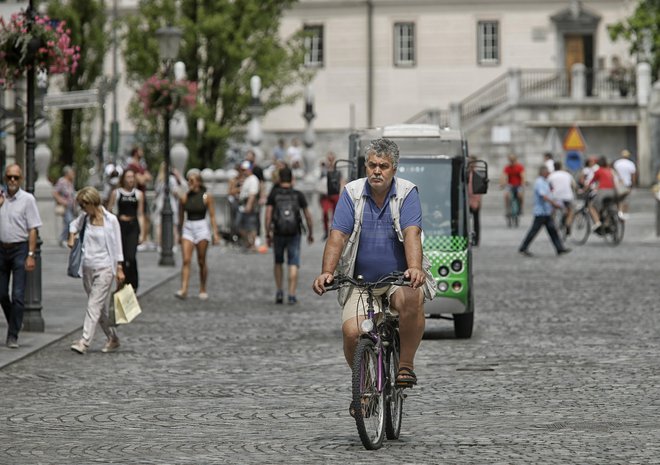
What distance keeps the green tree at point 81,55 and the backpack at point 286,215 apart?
1026 inches

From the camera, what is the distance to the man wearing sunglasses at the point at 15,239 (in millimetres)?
16672

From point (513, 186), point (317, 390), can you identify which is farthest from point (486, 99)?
point (317, 390)

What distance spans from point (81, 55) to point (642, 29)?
20776 millimetres

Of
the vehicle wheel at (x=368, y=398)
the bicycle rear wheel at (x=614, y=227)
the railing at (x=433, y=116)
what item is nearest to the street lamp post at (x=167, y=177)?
the bicycle rear wheel at (x=614, y=227)

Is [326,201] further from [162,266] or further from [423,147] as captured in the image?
[423,147]

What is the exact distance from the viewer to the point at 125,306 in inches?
649

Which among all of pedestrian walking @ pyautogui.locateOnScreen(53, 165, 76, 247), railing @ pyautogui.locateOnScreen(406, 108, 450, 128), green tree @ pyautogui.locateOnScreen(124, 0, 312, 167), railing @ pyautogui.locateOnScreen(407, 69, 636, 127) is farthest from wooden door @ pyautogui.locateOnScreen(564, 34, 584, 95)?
pedestrian walking @ pyautogui.locateOnScreen(53, 165, 76, 247)

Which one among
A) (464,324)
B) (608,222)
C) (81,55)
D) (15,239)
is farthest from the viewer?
(81,55)

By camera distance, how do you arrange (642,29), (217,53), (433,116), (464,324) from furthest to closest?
(433,116), (642,29), (217,53), (464,324)

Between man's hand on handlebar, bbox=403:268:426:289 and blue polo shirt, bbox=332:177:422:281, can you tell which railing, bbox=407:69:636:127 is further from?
man's hand on handlebar, bbox=403:268:426:289

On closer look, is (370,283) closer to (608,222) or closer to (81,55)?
(608,222)

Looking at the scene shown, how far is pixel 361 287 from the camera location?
34.0ft

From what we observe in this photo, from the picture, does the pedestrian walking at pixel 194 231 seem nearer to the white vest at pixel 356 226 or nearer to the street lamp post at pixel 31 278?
the street lamp post at pixel 31 278

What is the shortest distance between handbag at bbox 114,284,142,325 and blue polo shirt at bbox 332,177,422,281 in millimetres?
6126
